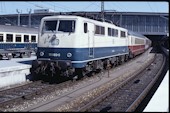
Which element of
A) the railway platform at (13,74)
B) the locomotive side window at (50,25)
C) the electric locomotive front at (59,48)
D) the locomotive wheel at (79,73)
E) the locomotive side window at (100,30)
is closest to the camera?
the railway platform at (13,74)

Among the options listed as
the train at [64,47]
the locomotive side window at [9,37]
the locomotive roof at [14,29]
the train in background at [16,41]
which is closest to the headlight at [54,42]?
the train at [64,47]

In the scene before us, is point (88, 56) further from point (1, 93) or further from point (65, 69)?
point (1, 93)

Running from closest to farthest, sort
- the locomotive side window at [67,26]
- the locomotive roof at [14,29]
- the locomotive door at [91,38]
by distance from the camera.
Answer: the locomotive side window at [67,26], the locomotive door at [91,38], the locomotive roof at [14,29]

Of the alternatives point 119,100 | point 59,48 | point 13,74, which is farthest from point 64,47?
point 119,100

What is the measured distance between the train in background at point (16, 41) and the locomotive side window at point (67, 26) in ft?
41.6

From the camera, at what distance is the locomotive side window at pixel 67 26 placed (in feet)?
48.9

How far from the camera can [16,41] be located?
29234 millimetres

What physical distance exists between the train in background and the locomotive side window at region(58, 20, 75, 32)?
12.7m

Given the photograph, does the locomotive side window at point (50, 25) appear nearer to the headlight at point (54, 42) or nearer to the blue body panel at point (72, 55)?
the headlight at point (54, 42)

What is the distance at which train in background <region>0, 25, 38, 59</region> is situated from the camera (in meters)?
→ 26.8

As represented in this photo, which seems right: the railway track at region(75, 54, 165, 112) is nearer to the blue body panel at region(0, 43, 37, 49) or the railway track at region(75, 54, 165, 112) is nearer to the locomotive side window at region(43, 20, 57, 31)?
the locomotive side window at region(43, 20, 57, 31)

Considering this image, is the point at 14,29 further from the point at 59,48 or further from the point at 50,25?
the point at 59,48

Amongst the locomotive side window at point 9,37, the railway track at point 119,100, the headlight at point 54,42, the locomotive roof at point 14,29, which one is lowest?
the railway track at point 119,100

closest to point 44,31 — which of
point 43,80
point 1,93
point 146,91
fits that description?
point 43,80
